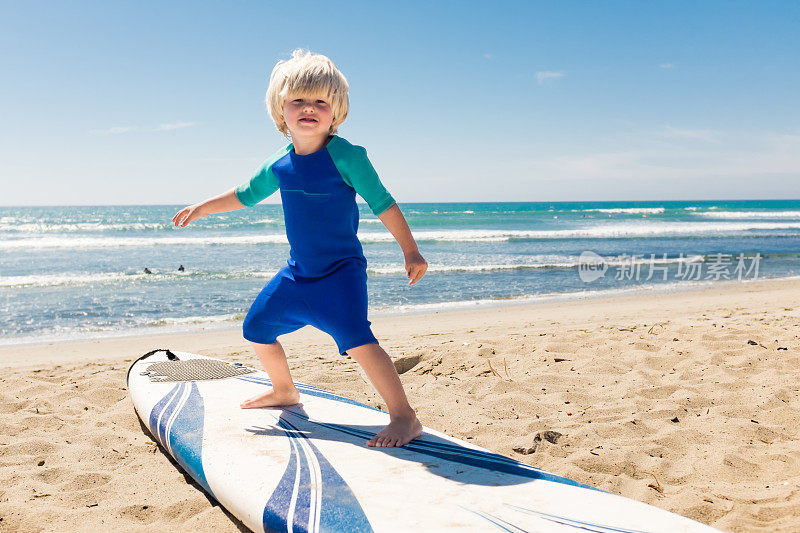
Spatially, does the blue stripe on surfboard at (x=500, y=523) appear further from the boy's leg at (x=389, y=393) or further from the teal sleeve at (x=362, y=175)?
the teal sleeve at (x=362, y=175)

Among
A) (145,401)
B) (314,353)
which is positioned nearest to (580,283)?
(314,353)

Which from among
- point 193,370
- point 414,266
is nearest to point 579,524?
point 414,266

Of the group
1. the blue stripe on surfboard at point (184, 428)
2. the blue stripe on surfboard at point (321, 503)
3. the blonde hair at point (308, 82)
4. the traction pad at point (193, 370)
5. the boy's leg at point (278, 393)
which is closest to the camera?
the blue stripe on surfboard at point (321, 503)

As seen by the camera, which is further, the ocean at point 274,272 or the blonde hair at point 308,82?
the ocean at point 274,272

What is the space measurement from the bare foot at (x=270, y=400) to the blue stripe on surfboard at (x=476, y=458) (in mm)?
573

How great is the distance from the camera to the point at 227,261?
15297 millimetres

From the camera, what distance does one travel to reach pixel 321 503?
6.03ft

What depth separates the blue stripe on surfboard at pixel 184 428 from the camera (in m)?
2.37

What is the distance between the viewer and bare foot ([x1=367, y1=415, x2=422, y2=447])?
7.79 ft

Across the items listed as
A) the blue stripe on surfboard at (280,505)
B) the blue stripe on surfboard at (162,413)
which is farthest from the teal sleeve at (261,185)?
the blue stripe on surfboard at (280,505)

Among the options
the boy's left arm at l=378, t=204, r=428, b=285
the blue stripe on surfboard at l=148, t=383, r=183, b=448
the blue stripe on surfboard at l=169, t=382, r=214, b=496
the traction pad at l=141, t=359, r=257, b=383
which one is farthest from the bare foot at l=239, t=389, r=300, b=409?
the boy's left arm at l=378, t=204, r=428, b=285

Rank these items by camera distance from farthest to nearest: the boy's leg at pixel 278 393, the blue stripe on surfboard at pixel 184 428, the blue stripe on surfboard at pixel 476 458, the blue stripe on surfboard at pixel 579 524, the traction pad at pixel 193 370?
1. the traction pad at pixel 193 370
2. the boy's leg at pixel 278 393
3. the blue stripe on surfboard at pixel 184 428
4. the blue stripe on surfboard at pixel 476 458
5. the blue stripe on surfboard at pixel 579 524

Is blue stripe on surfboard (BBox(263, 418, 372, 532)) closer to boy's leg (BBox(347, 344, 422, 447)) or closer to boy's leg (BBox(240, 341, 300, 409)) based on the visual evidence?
boy's leg (BBox(347, 344, 422, 447))

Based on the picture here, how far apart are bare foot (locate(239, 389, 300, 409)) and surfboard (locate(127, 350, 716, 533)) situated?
0.13 ft
